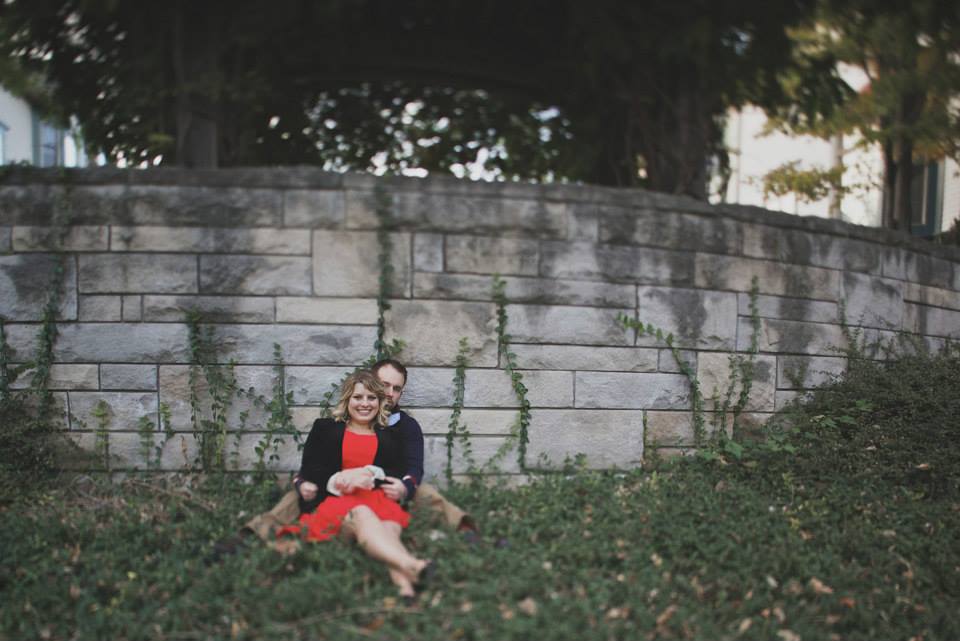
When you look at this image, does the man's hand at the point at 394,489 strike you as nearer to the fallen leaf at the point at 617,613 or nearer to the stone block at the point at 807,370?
the fallen leaf at the point at 617,613

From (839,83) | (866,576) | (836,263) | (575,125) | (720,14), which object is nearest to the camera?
(866,576)

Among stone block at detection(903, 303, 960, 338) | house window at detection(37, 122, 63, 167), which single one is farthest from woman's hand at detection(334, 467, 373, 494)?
house window at detection(37, 122, 63, 167)

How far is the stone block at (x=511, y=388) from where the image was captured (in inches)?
185

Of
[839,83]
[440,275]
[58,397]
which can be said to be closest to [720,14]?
[839,83]

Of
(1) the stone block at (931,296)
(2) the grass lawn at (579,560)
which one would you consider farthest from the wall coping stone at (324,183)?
(1) the stone block at (931,296)

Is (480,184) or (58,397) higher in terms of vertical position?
(480,184)

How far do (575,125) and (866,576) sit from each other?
18.8ft

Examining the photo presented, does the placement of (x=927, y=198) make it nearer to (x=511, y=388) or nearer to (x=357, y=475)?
(x=511, y=388)

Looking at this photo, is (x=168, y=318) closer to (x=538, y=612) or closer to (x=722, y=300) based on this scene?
(x=538, y=612)

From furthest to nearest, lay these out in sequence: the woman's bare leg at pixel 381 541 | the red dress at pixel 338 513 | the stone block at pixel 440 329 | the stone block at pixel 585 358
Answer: the stone block at pixel 585 358 < the stone block at pixel 440 329 < the red dress at pixel 338 513 < the woman's bare leg at pixel 381 541

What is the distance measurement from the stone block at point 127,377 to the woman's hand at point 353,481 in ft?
4.79

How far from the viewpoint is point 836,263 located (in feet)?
18.1

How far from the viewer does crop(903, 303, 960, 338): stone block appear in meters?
6.12

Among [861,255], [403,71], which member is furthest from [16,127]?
[861,255]
